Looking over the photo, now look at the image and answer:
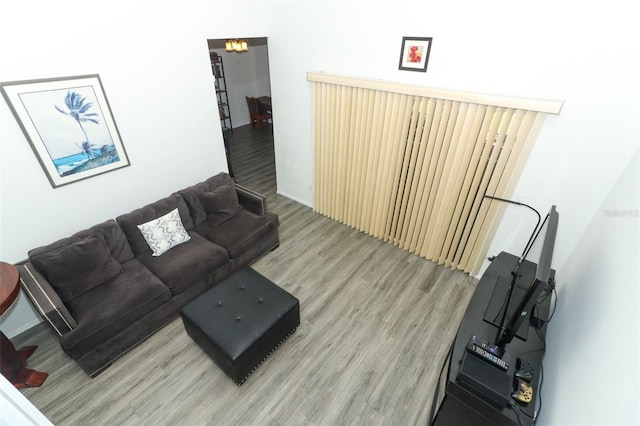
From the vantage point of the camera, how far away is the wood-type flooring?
2.13 metres

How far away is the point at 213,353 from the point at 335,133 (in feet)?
8.86

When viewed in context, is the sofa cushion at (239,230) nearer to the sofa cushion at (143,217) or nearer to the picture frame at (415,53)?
the sofa cushion at (143,217)

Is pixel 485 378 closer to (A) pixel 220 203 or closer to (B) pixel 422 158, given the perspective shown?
(B) pixel 422 158

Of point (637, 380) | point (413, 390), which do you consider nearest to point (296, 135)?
point (413, 390)

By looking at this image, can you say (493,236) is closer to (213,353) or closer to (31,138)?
(213,353)

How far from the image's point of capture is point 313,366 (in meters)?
2.43

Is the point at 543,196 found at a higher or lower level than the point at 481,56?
lower

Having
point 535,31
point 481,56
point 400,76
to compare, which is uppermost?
point 535,31

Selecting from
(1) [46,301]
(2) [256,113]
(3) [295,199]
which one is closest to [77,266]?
(1) [46,301]

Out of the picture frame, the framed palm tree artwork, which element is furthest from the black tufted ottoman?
the picture frame

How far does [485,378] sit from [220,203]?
9.73 ft

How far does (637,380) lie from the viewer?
100 centimetres

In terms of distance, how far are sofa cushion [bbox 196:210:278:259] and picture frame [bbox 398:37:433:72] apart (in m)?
2.18

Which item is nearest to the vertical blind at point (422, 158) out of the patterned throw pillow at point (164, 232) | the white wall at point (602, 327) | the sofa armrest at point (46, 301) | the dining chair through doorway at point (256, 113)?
the white wall at point (602, 327)
